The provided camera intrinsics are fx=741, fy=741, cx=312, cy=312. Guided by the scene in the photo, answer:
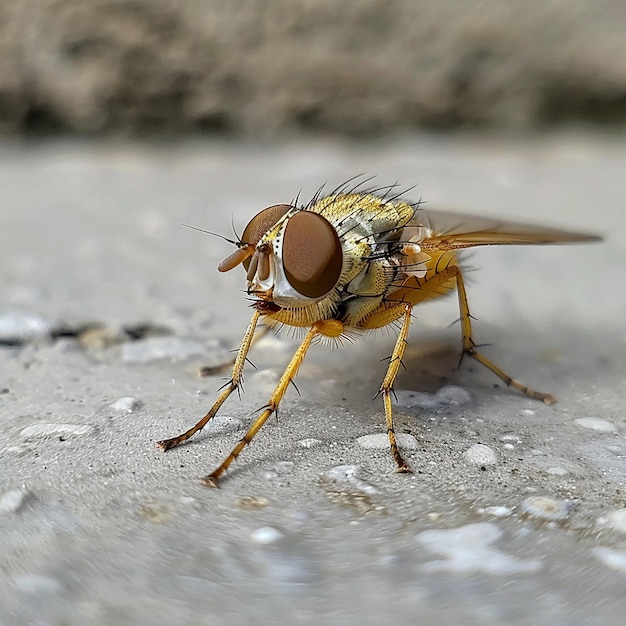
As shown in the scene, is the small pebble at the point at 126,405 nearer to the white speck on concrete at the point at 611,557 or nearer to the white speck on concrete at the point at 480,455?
the white speck on concrete at the point at 480,455

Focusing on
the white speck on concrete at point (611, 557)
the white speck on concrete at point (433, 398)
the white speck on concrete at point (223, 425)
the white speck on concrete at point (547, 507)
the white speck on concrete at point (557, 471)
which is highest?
the white speck on concrete at point (611, 557)

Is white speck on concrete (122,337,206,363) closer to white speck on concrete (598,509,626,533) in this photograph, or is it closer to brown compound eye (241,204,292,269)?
brown compound eye (241,204,292,269)

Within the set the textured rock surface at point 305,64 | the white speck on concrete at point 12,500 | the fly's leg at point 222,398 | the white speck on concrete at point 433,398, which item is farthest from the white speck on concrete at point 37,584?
the textured rock surface at point 305,64

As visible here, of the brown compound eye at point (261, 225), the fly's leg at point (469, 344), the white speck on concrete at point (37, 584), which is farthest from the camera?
the fly's leg at point (469, 344)

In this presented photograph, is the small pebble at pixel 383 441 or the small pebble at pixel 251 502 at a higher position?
the small pebble at pixel 251 502

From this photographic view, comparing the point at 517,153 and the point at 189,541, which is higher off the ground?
the point at 517,153

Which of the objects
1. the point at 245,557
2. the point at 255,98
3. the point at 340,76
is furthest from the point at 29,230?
the point at 245,557

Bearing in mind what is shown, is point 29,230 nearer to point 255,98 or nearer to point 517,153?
point 255,98
